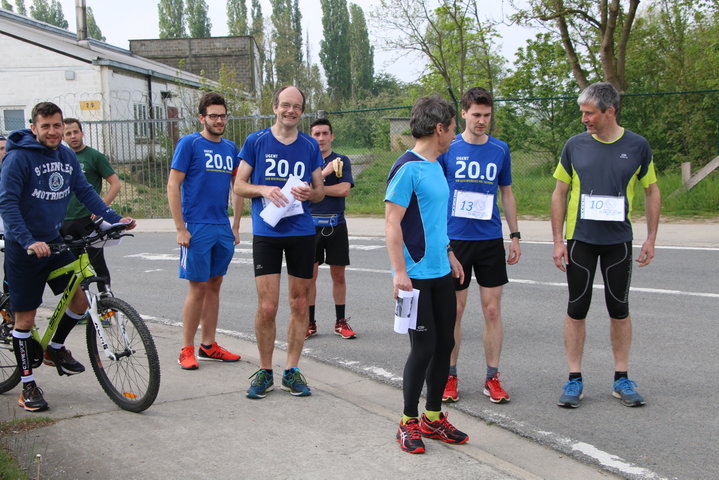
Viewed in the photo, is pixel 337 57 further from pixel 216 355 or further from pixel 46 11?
pixel 216 355

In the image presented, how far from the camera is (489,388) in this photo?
17.1 ft

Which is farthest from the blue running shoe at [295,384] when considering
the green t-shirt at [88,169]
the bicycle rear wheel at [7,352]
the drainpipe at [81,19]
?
the drainpipe at [81,19]

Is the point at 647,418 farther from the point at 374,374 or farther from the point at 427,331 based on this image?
the point at 374,374

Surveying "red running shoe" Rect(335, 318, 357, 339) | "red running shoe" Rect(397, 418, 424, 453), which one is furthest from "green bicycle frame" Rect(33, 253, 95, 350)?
"red running shoe" Rect(335, 318, 357, 339)

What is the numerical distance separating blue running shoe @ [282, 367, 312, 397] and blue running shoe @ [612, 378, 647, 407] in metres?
2.03

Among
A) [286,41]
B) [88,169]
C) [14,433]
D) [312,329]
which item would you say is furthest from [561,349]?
[286,41]

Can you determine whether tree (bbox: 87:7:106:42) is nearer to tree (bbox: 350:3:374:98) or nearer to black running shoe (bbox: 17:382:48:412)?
tree (bbox: 350:3:374:98)

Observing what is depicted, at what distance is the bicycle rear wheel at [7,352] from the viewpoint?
5.29m

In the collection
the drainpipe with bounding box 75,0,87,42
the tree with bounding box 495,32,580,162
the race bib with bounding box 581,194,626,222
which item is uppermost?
the drainpipe with bounding box 75,0,87,42

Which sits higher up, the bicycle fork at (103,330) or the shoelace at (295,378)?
the bicycle fork at (103,330)

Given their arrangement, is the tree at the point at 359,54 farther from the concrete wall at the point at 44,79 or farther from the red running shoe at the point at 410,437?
the red running shoe at the point at 410,437

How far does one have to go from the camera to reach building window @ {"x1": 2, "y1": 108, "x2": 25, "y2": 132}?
2970 cm

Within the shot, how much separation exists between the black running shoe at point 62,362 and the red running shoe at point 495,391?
2.82 metres

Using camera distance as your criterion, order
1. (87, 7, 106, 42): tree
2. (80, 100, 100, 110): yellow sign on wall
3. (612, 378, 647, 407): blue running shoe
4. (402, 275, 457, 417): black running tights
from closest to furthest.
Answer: (402, 275, 457, 417): black running tights < (612, 378, 647, 407): blue running shoe < (80, 100, 100, 110): yellow sign on wall < (87, 7, 106, 42): tree
